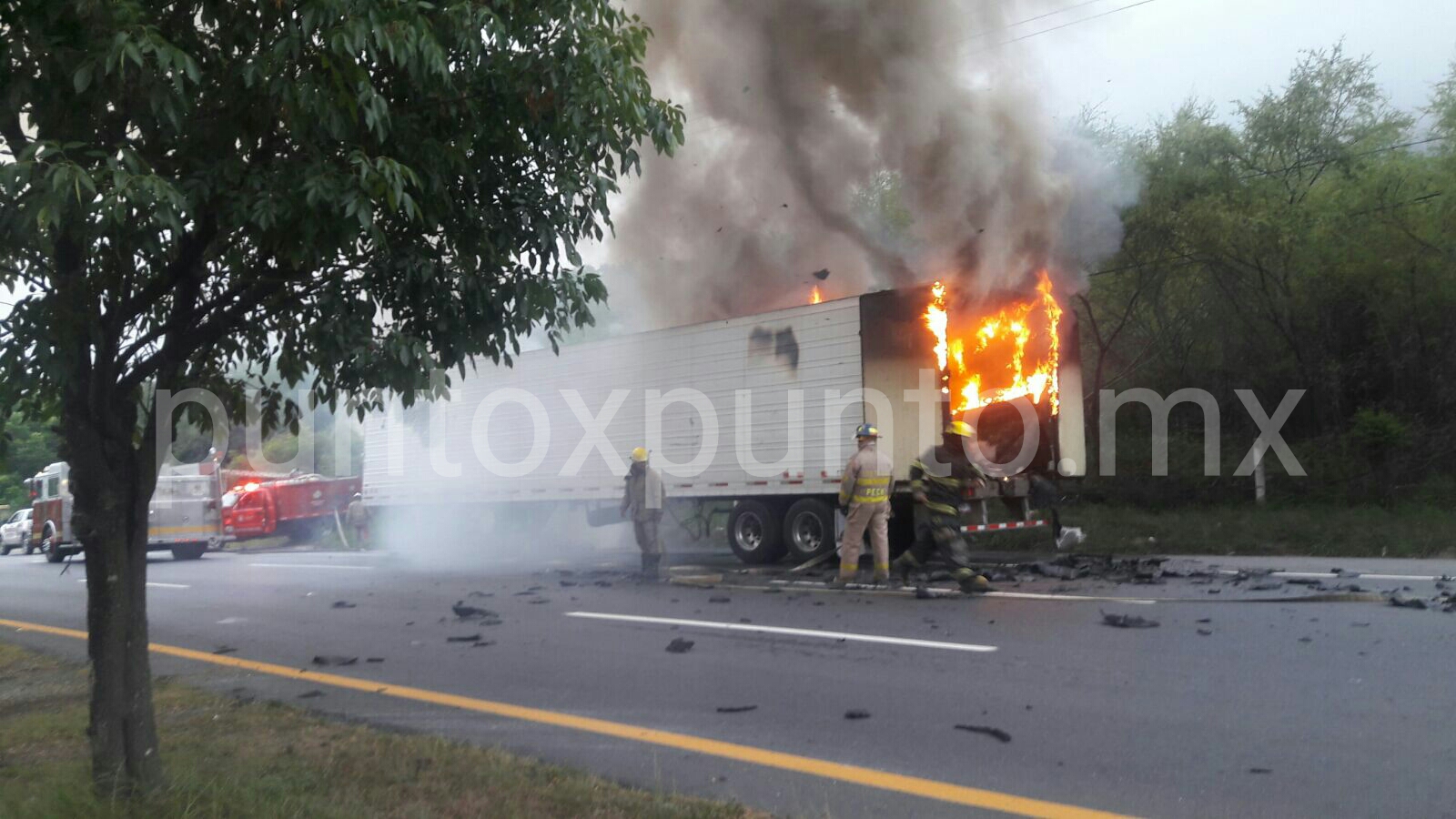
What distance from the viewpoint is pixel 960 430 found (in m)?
13.2

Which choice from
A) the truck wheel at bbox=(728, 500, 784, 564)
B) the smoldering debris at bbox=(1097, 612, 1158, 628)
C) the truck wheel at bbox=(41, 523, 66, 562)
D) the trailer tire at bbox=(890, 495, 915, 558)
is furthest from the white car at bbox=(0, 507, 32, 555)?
the smoldering debris at bbox=(1097, 612, 1158, 628)

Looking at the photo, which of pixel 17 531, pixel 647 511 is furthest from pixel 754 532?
pixel 17 531

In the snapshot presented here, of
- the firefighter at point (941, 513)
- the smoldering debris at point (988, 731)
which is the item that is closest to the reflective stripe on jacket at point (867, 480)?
the firefighter at point (941, 513)

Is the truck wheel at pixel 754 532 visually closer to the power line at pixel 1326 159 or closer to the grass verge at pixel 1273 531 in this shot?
the grass verge at pixel 1273 531

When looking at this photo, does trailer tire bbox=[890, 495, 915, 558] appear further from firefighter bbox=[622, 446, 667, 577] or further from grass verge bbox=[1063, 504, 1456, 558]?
grass verge bbox=[1063, 504, 1456, 558]

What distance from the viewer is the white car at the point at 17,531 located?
30.9 meters

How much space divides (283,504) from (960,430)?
732 inches

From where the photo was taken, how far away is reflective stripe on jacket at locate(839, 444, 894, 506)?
12211mm

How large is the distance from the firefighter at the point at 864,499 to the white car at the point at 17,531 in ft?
88.6

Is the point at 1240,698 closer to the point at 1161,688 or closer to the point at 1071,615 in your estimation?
the point at 1161,688

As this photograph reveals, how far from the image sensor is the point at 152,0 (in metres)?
4.42

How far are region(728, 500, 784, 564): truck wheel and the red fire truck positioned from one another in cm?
1402

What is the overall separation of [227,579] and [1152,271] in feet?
54.6

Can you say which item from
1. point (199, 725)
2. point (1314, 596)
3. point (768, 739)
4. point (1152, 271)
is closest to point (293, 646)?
point (199, 725)
